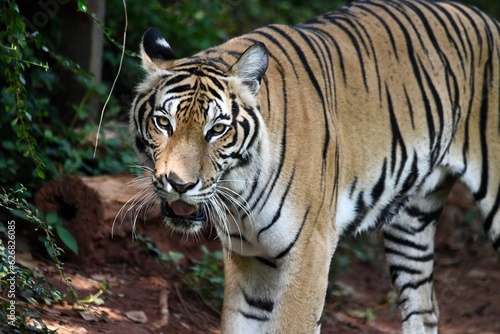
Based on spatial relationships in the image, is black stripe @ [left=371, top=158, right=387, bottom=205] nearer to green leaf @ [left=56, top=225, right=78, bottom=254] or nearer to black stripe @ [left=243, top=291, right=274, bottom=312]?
black stripe @ [left=243, top=291, right=274, bottom=312]

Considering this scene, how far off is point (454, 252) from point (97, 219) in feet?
12.3

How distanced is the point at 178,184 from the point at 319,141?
94 cm

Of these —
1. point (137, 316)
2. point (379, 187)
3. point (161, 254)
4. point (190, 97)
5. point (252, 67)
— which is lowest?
point (137, 316)

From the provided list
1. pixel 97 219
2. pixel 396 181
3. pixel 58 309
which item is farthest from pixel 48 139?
pixel 396 181

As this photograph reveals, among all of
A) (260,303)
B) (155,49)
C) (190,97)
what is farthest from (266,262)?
(155,49)

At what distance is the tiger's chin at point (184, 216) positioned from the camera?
3.79m

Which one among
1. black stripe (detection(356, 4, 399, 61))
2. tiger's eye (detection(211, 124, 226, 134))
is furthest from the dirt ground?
black stripe (detection(356, 4, 399, 61))

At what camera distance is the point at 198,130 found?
3.69m

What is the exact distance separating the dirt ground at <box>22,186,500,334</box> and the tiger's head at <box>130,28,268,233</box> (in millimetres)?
1109

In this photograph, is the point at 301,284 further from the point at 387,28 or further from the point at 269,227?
the point at 387,28

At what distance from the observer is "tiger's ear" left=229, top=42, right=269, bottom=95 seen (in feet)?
12.4

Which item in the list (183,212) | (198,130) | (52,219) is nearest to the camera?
(198,130)

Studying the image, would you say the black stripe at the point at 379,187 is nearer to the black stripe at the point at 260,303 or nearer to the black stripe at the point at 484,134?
the black stripe at the point at 484,134

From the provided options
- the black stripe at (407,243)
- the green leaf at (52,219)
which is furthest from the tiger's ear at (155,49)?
the black stripe at (407,243)
